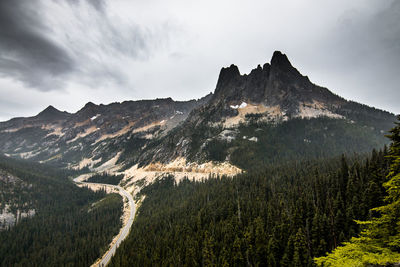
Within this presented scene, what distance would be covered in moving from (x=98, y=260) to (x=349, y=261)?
5000 inches

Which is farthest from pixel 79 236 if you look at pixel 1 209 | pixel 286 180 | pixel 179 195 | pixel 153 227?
pixel 286 180

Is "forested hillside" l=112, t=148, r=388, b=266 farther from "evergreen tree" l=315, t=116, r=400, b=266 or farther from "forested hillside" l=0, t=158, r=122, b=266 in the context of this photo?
"evergreen tree" l=315, t=116, r=400, b=266

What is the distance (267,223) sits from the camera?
7631 cm

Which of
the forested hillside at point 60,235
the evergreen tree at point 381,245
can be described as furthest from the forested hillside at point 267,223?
the evergreen tree at point 381,245

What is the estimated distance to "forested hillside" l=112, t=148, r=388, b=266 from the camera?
56594 mm

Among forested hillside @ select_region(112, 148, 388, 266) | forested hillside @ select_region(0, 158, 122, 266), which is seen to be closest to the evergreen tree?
forested hillside @ select_region(112, 148, 388, 266)

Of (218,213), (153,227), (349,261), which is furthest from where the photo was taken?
(153,227)

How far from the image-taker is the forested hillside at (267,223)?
Result: 5659 centimetres

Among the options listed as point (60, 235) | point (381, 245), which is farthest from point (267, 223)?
point (60, 235)

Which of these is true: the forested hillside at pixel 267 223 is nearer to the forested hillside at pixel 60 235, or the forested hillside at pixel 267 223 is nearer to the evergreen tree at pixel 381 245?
the forested hillside at pixel 60 235

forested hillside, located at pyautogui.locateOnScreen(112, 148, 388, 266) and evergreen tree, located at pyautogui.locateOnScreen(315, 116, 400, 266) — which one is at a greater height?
evergreen tree, located at pyautogui.locateOnScreen(315, 116, 400, 266)

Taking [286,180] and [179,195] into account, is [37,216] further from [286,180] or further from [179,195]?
[286,180]

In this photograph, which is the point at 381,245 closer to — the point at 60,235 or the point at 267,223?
the point at 267,223

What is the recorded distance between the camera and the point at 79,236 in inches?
5187
